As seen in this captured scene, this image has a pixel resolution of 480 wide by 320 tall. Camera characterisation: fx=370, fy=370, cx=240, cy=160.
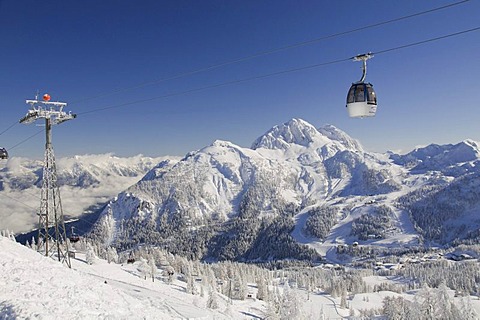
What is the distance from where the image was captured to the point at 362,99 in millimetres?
16250

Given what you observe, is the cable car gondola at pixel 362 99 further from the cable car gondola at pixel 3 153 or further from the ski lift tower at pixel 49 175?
the cable car gondola at pixel 3 153

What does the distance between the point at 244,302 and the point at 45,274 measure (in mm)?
84292

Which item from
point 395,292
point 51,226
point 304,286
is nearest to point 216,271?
point 304,286

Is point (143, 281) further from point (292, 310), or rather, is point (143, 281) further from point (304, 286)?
point (304, 286)

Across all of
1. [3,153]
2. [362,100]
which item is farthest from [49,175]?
[362,100]

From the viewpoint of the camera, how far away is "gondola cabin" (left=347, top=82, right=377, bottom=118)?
640 inches

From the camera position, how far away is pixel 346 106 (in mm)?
16891

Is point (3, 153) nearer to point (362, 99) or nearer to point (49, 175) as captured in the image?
point (49, 175)

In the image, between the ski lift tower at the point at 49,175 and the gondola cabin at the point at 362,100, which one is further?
the ski lift tower at the point at 49,175

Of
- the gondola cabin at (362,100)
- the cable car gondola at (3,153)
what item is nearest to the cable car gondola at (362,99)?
the gondola cabin at (362,100)

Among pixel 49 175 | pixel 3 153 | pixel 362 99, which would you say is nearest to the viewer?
pixel 362 99

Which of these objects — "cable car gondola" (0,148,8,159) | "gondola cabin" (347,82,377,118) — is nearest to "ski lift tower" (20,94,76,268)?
"cable car gondola" (0,148,8,159)

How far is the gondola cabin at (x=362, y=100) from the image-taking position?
1627 centimetres

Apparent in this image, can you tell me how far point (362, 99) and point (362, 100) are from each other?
0.15ft
